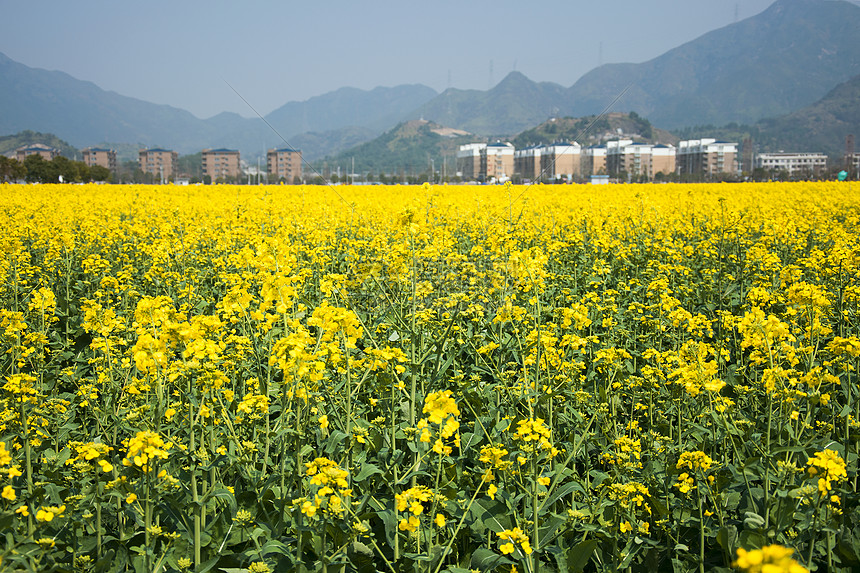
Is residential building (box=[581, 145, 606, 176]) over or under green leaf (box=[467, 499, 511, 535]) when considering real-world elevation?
over

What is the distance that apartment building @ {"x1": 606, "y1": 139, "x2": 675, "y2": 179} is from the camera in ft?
123

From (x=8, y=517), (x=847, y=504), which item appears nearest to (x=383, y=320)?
(x=8, y=517)

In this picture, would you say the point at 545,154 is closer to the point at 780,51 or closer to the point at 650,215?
the point at 650,215

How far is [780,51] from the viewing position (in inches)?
707

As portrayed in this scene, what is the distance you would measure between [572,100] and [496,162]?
165 inches

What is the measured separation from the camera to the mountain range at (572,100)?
7527 mm

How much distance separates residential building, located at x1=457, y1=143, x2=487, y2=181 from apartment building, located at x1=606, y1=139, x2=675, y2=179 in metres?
22.2

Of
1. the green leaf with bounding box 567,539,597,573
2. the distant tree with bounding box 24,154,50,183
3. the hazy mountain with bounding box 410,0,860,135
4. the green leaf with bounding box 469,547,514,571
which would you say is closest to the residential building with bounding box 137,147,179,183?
the distant tree with bounding box 24,154,50,183

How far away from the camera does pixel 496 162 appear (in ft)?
45.4

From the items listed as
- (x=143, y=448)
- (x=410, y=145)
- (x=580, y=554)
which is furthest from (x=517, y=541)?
(x=410, y=145)

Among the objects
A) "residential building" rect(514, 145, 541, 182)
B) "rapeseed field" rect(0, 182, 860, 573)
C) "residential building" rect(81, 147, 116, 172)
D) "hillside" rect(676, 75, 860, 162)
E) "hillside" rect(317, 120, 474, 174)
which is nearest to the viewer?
"rapeseed field" rect(0, 182, 860, 573)

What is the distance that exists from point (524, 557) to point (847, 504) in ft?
6.17

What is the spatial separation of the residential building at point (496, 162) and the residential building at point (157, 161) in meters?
78.7

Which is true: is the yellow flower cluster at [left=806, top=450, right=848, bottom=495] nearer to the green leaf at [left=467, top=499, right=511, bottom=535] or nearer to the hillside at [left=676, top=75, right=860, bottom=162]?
the green leaf at [left=467, top=499, right=511, bottom=535]
